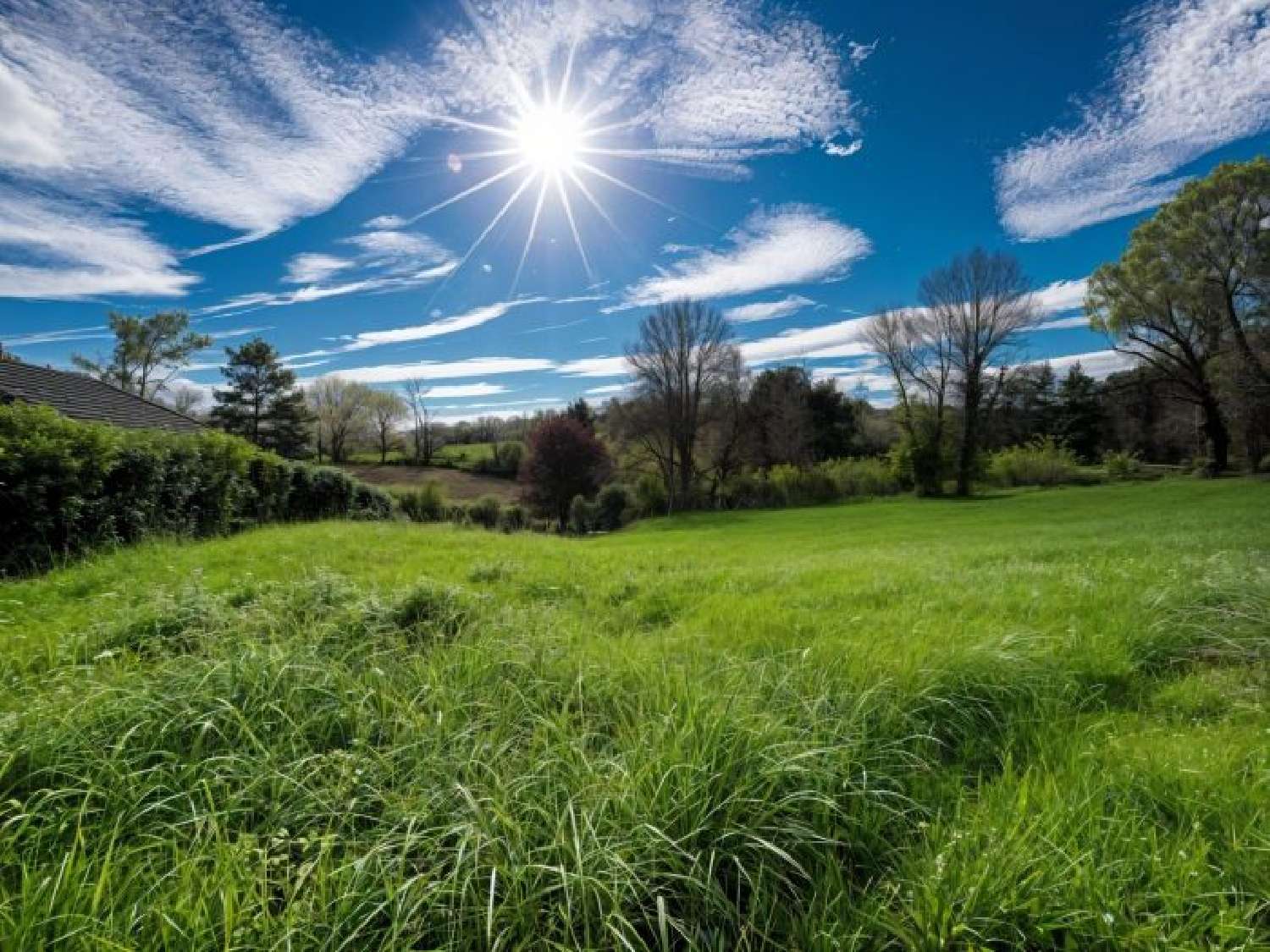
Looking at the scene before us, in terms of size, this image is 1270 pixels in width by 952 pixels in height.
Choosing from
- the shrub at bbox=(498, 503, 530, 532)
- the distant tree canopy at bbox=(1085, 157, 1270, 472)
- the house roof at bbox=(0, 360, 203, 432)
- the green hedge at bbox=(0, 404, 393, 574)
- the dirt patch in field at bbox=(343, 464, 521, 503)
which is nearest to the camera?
the green hedge at bbox=(0, 404, 393, 574)

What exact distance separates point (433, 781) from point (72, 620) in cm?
431

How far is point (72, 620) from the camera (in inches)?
172

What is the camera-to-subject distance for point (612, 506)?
38500mm

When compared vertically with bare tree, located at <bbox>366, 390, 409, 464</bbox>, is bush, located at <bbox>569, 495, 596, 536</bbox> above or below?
below

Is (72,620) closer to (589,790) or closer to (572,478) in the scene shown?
(589,790)

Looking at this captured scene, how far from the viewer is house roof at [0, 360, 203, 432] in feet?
44.0

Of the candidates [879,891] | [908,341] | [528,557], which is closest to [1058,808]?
[879,891]

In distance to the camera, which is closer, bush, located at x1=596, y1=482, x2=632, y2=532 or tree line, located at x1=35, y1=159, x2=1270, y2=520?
tree line, located at x1=35, y1=159, x2=1270, y2=520

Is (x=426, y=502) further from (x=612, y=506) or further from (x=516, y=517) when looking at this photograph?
(x=612, y=506)

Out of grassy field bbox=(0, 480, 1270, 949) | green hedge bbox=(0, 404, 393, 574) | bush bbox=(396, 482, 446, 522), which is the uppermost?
green hedge bbox=(0, 404, 393, 574)

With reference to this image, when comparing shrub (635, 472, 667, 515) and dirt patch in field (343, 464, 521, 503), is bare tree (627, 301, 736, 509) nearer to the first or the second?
shrub (635, 472, 667, 515)

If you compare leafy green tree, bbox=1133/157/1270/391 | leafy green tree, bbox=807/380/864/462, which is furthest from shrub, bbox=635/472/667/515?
leafy green tree, bbox=1133/157/1270/391

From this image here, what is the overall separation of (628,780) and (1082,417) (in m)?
56.1

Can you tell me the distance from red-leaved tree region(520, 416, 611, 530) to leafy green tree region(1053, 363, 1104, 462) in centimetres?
3759
